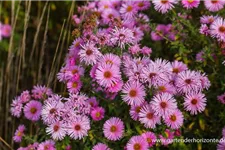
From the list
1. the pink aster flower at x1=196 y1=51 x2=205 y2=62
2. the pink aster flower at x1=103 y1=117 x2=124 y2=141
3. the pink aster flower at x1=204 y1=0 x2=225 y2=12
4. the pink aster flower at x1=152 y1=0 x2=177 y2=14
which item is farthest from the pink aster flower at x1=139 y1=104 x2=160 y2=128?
the pink aster flower at x1=204 y1=0 x2=225 y2=12

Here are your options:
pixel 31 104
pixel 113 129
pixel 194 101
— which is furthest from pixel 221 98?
pixel 31 104

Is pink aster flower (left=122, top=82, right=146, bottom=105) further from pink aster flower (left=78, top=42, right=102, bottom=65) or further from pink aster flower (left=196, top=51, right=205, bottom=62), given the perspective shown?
pink aster flower (left=196, top=51, right=205, bottom=62)

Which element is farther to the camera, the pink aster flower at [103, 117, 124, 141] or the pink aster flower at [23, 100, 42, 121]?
the pink aster flower at [23, 100, 42, 121]

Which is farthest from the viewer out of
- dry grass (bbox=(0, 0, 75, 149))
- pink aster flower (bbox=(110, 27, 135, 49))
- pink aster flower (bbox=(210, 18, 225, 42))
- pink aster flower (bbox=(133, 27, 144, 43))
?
dry grass (bbox=(0, 0, 75, 149))

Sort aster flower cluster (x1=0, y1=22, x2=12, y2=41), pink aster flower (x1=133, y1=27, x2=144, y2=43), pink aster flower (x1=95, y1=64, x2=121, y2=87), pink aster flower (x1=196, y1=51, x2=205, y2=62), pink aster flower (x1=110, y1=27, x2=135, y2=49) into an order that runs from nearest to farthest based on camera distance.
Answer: pink aster flower (x1=95, y1=64, x2=121, y2=87), pink aster flower (x1=110, y1=27, x2=135, y2=49), pink aster flower (x1=196, y1=51, x2=205, y2=62), pink aster flower (x1=133, y1=27, x2=144, y2=43), aster flower cluster (x1=0, y1=22, x2=12, y2=41)

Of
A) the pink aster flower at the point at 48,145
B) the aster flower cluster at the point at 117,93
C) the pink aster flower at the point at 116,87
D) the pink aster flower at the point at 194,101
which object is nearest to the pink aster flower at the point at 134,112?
the aster flower cluster at the point at 117,93

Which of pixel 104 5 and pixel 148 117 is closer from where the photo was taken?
pixel 148 117

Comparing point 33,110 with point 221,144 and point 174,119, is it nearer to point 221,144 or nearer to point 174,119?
point 174,119
